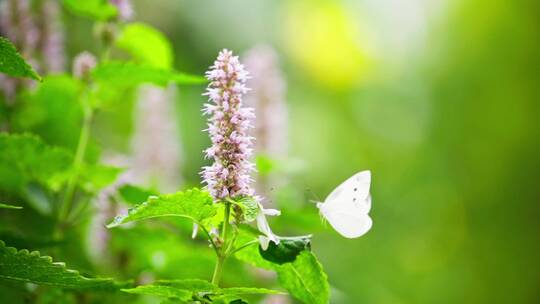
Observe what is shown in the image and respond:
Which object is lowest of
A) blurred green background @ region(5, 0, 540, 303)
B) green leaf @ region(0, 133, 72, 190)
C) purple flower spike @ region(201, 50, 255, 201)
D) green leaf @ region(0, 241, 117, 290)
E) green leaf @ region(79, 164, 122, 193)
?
green leaf @ region(0, 241, 117, 290)

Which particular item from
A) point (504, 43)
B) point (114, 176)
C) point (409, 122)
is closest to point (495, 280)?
point (409, 122)

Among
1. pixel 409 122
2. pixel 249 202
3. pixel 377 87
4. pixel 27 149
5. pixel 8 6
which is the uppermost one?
pixel 377 87

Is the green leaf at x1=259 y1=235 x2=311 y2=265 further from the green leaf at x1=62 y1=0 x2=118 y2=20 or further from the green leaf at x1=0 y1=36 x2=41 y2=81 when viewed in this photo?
the green leaf at x1=62 y1=0 x2=118 y2=20

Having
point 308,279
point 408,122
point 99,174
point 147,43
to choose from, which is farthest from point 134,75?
point 408,122

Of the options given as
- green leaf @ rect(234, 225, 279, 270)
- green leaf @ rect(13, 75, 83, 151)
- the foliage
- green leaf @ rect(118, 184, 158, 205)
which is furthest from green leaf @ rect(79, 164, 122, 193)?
green leaf @ rect(234, 225, 279, 270)

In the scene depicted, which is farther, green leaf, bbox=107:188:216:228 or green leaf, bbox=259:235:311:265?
green leaf, bbox=259:235:311:265

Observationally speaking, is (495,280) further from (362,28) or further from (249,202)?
(249,202)

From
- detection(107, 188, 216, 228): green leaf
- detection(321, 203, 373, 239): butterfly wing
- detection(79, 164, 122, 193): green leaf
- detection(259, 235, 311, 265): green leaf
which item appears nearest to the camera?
detection(107, 188, 216, 228): green leaf

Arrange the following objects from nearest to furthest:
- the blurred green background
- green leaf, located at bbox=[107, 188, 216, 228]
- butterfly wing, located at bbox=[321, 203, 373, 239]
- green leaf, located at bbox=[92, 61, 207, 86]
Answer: green leaf, located at bbox=[107, 188, 216, 228] → butterfly wing, located at bbox=[321, 203, 373, 239] → green leaf, located at bbox=[92, 61, 207, 86] → the blurred green background
